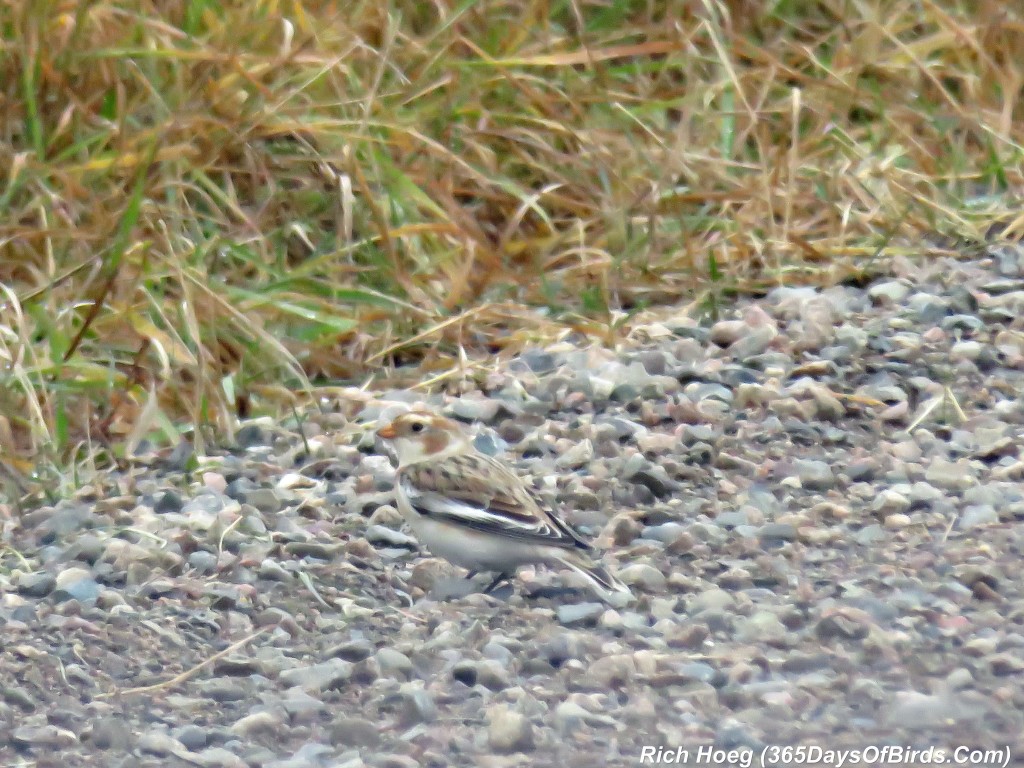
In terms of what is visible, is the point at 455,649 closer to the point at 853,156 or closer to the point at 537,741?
the point at 537,741

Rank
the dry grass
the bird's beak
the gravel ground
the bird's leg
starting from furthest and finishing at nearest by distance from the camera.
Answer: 1. the dry grass
2. the bird's beak
3. the bird's leg
4. the gravel ground

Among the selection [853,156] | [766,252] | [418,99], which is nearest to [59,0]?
[418,99]

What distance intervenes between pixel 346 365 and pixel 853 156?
222 centimetres

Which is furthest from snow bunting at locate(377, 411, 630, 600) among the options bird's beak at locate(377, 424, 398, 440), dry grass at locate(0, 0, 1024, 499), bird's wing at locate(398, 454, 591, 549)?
dry grass at locate(0, 0, 1024, 499)

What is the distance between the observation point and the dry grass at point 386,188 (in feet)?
16.6

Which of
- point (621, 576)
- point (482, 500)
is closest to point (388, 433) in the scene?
point (482, 500)

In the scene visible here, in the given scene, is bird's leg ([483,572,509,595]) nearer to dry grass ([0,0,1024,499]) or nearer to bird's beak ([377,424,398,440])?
bird's beak ([377,424,398,440])

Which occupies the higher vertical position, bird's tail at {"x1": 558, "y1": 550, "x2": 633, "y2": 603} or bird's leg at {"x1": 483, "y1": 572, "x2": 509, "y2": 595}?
bird's tail at {"x1": 558, "y1": 550, "x2": 633, "y2": 603}

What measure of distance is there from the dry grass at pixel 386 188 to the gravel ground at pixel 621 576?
1.00 ft

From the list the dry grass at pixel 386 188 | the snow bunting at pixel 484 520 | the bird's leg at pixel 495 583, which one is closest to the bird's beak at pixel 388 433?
the snow bunting at pixel 484 520

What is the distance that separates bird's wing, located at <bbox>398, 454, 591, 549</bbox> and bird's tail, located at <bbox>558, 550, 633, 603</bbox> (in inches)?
1.4

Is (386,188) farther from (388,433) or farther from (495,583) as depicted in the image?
(495,583)

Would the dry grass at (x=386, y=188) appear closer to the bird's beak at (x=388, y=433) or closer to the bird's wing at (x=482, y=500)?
the bird's beak at (x=388, y=433)

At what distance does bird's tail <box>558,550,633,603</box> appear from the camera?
376cm
